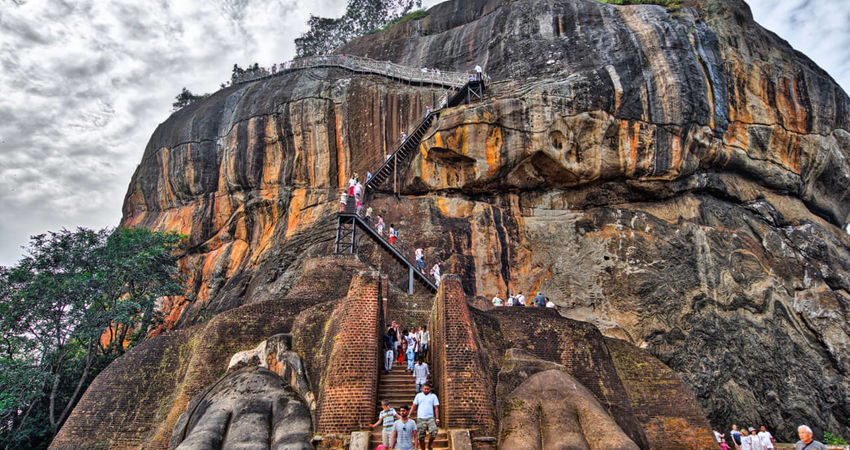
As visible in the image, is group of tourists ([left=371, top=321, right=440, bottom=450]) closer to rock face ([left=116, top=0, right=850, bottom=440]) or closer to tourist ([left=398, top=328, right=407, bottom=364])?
tourist ([left=398, top=328, right=407, bottom=364])

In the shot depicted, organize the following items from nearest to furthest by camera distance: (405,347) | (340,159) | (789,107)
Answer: (405,347) → (789,107) → (340,159)

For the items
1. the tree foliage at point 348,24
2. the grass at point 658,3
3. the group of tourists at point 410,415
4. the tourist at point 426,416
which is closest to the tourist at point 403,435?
the group of tourists at point 410,415

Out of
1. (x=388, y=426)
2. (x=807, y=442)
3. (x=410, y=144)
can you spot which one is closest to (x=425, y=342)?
(x=388, y=426)

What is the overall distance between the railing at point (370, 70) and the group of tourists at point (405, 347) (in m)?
17.1

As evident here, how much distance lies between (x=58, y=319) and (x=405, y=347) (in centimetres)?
1523

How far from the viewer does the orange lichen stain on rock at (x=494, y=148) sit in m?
23.4

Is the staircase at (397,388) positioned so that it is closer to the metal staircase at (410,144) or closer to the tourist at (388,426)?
the tourist at (388,426)

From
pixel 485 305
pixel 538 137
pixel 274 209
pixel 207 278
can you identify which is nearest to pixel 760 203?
pixel 538 137

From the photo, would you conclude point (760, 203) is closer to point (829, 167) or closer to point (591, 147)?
point (829, 167)

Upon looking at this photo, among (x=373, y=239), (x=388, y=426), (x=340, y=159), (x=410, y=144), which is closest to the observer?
(x=388, y=426)

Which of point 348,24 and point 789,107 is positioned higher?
point 348,24

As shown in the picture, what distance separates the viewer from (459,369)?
33.3 ft

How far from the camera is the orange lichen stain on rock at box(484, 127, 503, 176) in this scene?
23391 mm

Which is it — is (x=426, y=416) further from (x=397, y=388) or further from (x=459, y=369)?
(x=397, y=388)
